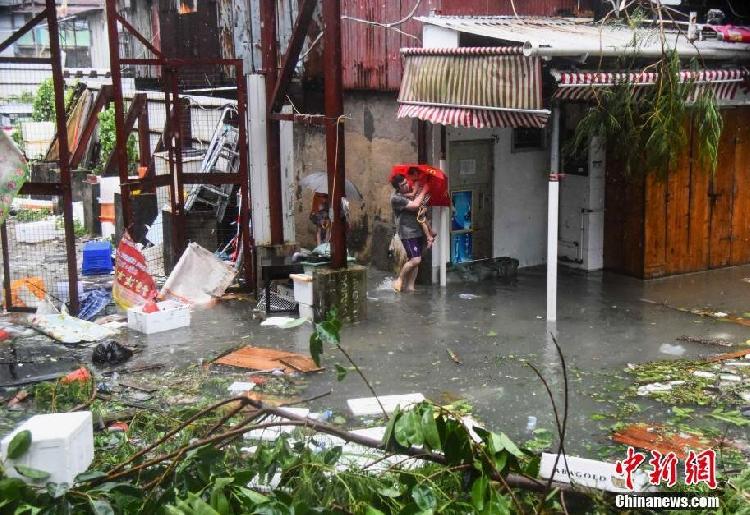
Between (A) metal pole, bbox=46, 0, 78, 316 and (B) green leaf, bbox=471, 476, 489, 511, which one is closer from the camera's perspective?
(B) green leaf, bbox=471, 476, 489, 511

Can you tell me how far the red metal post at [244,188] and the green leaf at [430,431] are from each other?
7880mm

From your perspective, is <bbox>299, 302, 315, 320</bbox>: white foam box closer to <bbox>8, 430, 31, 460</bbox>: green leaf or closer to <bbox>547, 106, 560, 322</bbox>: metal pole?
<bbox>547, 106, 560, 322</bbox>: metal pole

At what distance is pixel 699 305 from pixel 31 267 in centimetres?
1051

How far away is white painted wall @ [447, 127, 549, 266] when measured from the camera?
13.1 metres

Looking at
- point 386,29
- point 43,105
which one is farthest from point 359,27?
point 43,105

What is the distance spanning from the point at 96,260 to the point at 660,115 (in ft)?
29.5

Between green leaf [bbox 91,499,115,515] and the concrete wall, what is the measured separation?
8.93 meters

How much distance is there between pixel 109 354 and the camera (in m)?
9.14

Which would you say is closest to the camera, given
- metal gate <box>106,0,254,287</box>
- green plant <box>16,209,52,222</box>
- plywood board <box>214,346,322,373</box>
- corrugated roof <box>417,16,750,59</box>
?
plywood board <box>214,346,322,373</box>

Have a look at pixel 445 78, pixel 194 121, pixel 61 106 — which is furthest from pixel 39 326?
pixel 194 121

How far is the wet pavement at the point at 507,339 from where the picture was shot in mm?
7988

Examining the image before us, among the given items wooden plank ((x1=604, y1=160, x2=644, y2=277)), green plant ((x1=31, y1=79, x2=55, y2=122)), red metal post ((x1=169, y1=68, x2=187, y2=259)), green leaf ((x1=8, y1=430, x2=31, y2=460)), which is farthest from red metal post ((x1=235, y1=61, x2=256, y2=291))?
green plant ((x1=31, y1=79, x2=55, y2=122))

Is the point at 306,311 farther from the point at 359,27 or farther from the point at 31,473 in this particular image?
the point at 31,473

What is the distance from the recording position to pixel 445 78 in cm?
1083
